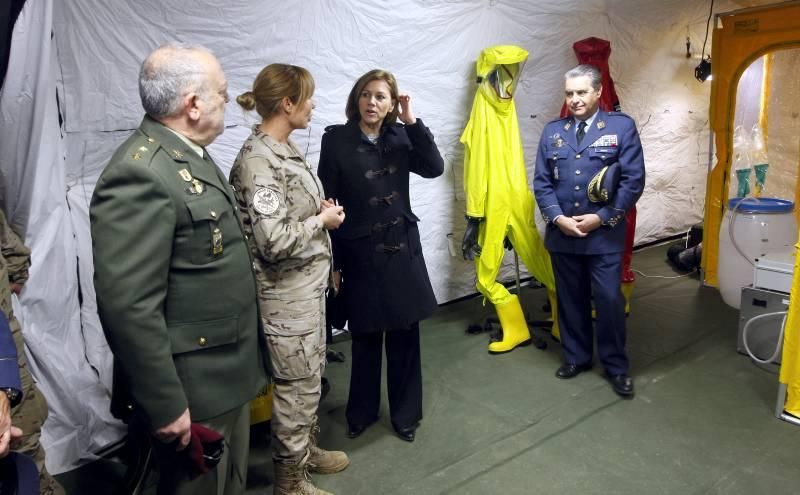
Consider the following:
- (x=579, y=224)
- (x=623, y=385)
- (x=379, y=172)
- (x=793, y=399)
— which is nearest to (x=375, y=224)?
(x=379, y=172)

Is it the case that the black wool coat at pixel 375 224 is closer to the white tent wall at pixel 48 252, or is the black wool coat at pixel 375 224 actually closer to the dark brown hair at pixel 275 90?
the dark brown hair at pixel 275 90

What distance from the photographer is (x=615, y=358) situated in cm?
275

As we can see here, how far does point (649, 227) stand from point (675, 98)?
123cm

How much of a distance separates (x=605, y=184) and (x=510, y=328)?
108 cm

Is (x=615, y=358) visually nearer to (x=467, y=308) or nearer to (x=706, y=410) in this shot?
(x=706, y=410)

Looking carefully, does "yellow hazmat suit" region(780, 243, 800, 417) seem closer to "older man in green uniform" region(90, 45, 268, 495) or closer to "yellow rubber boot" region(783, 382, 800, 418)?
"yellow rubber boot" region(783, 382, 800, 418)

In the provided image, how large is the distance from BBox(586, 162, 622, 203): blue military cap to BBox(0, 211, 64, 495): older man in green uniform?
7.47 feet

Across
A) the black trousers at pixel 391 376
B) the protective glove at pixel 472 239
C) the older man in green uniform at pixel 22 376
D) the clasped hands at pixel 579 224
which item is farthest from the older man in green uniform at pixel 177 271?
the protective glove at pixel 472 239

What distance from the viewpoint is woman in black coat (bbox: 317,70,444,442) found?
216 cm

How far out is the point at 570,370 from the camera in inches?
114

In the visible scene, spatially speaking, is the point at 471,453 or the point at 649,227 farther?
the point at 649,227

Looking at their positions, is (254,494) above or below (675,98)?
below

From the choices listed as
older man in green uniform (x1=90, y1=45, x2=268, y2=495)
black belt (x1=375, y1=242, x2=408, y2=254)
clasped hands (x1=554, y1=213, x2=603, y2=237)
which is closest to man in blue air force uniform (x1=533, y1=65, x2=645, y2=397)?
clasped hands (x1=554, y1=213, x2=603, y2=237)

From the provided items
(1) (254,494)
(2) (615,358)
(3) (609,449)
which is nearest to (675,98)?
(2) (615,358)
